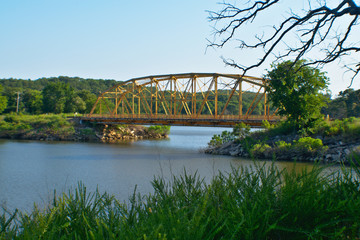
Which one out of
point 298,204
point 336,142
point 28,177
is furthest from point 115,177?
point 336,142

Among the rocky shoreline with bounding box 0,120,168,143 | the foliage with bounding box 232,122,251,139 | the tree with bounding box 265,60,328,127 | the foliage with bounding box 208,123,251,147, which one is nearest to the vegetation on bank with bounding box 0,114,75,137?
the rocky shoreline with bounding box 0,120,168,143

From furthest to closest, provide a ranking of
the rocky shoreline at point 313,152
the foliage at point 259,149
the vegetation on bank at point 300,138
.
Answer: the foliage at point 259,149
the vegetation on bank at point 300,138
the rocky shoreline at point 313,152

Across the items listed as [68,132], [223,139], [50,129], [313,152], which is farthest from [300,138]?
[50,129]

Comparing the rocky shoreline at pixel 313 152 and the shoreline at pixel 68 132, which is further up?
the rocky shoreline at pixel 313 152

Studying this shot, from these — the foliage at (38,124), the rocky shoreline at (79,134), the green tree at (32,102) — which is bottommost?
the rocky shoreline at (79,134)

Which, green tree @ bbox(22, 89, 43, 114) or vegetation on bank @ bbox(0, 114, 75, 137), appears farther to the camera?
green tree @ bbox(22, 89, 43, 114)

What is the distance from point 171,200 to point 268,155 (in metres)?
19.8

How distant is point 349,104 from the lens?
1560 inches

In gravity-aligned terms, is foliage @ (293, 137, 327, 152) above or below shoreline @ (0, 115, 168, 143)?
above

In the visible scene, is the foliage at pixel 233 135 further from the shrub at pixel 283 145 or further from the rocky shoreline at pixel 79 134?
the rocky shoreline at pixel 79 134

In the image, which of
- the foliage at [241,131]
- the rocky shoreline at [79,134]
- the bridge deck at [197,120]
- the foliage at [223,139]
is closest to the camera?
the foliage at [241,131]

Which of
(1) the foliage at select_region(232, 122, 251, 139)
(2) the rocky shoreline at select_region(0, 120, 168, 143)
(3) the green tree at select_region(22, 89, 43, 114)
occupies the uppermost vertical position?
(3) the green tree at select_region(22, 89, 43, 114)

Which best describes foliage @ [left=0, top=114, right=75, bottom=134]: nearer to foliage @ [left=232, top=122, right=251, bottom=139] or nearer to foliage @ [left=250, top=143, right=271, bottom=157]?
foliage @ [left=232, top=122, right=251, bottom=139]

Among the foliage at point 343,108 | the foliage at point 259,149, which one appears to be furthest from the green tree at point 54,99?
the foliage at point 259,149
